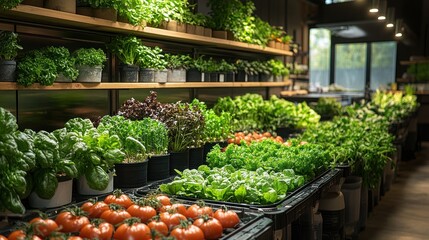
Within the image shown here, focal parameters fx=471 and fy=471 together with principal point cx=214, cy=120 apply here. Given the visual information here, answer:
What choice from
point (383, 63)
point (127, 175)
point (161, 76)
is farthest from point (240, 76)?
point (383, 63)

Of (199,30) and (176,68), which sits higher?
(199,30)

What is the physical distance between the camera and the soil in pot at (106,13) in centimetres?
359

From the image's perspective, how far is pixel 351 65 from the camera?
50.1 ft

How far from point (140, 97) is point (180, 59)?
1.91 ft

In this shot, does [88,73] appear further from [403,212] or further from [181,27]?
[403,212]

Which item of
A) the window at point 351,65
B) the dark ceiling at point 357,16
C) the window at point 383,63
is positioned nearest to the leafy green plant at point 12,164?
the dark ceiling at point 357,16

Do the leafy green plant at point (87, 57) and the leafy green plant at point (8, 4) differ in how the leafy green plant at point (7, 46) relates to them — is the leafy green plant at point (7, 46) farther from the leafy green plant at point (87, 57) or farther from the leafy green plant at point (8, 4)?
the leafy green plant at point (87, 57)

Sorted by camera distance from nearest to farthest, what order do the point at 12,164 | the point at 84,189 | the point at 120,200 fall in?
1. the point at 12,164
2. the point at 120,200
3. the point at 84,189

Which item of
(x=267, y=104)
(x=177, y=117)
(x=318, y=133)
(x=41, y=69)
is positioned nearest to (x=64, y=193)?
(x=41, y=69)

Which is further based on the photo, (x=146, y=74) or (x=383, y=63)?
(x=383, y=63)

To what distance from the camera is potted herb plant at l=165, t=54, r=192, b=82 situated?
4723 millimetres

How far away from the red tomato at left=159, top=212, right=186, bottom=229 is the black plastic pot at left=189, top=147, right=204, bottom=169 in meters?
1.76

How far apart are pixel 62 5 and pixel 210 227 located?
200 centimetres

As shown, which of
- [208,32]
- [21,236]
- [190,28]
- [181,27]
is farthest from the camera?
[208,32]
